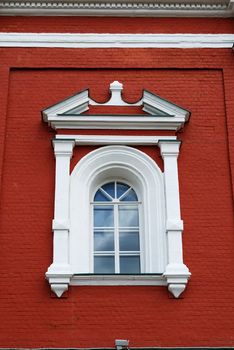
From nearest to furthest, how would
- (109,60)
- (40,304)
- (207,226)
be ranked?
1. (40,304)
2. (207,226)
3. (109,60)

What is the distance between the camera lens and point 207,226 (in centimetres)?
1032

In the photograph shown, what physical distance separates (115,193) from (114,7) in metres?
3.14

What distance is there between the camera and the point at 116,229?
10547 mm

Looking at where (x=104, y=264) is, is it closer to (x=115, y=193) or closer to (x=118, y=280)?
(x=118, y=280)

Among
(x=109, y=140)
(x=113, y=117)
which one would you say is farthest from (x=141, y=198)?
(x=113, y=117)

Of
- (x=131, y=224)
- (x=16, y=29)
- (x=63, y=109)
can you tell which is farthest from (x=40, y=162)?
(x=16, y=29)

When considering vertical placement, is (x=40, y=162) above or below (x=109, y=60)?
below

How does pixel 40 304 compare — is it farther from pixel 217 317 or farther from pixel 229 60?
pixel 229 60

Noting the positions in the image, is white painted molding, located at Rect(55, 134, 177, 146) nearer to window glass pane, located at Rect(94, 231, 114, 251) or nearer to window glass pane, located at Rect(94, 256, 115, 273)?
window glass pane, located at Rect(94, 231, 114, 251)

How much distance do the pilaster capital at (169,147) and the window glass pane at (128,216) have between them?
0.91 metres

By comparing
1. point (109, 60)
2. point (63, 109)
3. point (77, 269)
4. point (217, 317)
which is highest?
point (109, 60)

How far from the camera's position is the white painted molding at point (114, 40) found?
11.7 metres

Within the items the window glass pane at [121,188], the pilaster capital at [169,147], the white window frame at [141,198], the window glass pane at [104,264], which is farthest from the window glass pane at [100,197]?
the pilaster capital at [169,147]

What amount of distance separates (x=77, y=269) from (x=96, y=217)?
990 millimetres
